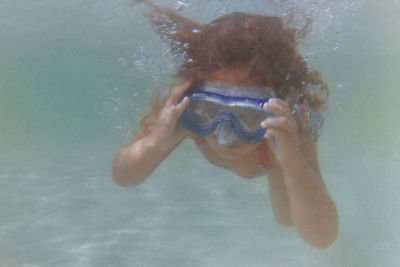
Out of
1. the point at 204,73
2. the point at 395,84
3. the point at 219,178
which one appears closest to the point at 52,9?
the point at 219,178

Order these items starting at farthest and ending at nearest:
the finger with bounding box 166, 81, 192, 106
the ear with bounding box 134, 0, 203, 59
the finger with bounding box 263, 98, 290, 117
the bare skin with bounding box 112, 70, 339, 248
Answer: the ear with bounding box 134, 0, 203, 59, the finger with bounding box 166, 81, 192, 106, the bare skin with bounding box 112, 70, 339, 248, the finger with bounding box 263, 98, 290, 117

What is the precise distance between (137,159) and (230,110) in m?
1.29

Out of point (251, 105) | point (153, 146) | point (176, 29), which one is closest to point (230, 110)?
point (251, 105)

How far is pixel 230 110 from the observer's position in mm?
3160

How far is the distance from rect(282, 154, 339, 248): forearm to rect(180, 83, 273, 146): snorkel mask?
1.54ft

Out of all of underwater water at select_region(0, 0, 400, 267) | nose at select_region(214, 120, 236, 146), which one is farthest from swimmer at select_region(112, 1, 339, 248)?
underwater water at select_region(0, 0, 400, 267)

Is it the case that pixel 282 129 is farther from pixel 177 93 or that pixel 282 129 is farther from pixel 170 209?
pixel 170 209

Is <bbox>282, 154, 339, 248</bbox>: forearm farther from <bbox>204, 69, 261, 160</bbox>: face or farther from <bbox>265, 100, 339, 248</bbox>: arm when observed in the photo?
<bbox>204, 69, 261, 160</bbox>: face

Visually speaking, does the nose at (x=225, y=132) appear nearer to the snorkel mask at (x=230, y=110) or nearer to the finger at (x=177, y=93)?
the snorkel mask at (x=230, y=110)

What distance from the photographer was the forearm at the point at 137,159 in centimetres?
365

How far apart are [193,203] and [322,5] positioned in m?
5.91

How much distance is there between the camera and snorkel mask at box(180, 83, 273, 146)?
3.12 metres

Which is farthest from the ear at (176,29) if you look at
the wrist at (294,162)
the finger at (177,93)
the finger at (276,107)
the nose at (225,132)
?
the wrist at (294,162)

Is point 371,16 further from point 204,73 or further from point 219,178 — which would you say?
point 204,73
